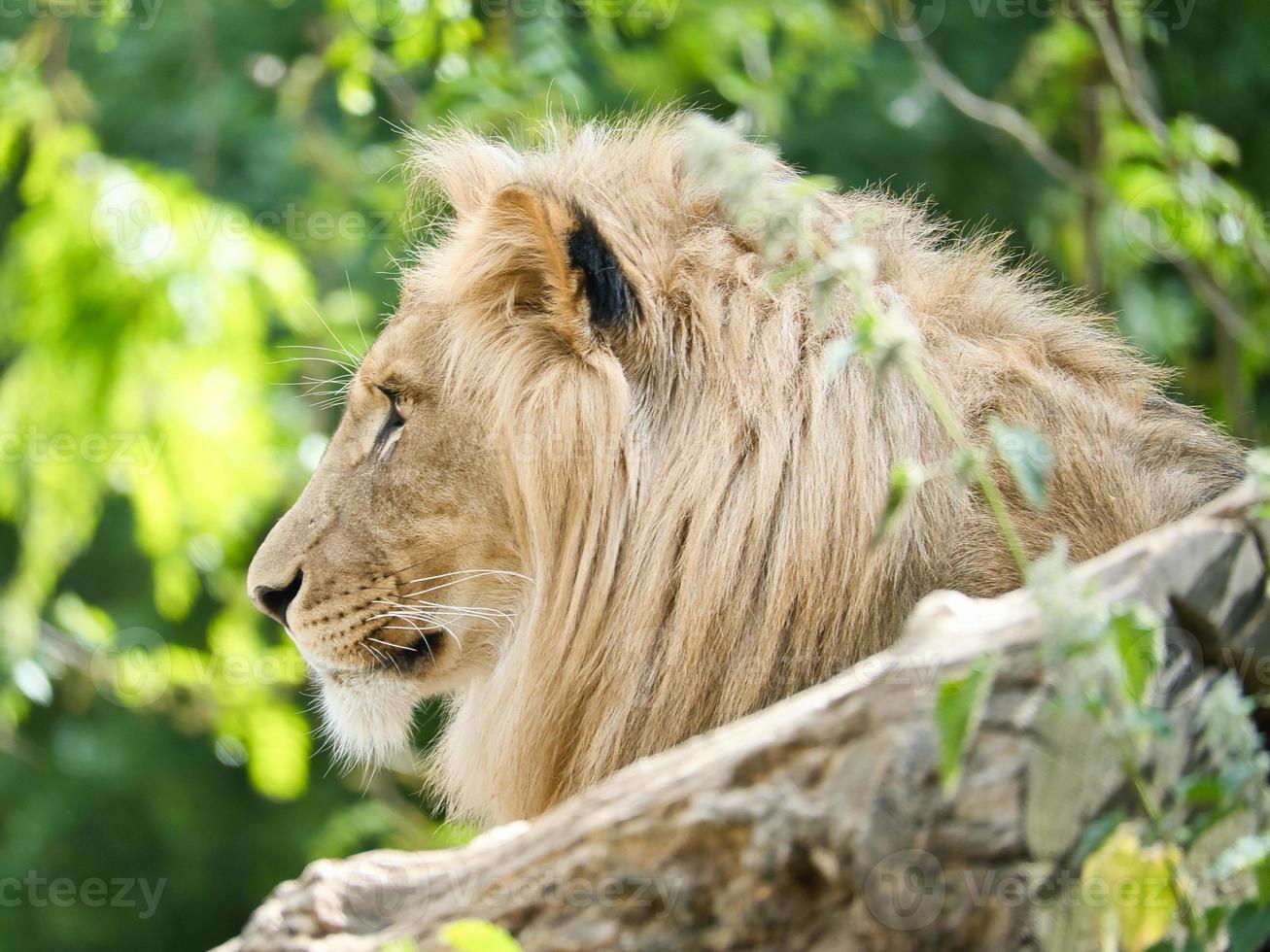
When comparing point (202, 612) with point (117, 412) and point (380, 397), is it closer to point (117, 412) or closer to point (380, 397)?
point (117, 412)

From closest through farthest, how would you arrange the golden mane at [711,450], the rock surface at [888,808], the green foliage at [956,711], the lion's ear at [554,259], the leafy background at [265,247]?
the green foliage at [956,711] < the rock surface at [888,808] < the golden mane at [711,450] < the lion's ear at [554,259] < the leafy background at [265,247]

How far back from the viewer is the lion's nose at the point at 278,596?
3.13 metres

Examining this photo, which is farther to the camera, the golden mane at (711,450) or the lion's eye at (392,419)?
the lion's eye at (392,419)

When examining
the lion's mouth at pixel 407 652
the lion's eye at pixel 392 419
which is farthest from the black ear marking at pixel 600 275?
the lion's mouth at pixel 407 652

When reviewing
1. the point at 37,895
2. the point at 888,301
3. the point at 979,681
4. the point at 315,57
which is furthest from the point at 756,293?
the point at 37,895

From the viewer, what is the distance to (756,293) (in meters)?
2.86

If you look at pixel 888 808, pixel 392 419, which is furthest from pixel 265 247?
pixel 888 808

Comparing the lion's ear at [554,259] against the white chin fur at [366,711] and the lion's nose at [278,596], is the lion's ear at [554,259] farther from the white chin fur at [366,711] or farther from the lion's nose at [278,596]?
the white chin fur at [366,711]

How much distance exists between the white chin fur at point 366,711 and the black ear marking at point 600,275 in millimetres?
879

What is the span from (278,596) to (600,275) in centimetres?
95

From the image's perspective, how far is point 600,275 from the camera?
2.88 meters

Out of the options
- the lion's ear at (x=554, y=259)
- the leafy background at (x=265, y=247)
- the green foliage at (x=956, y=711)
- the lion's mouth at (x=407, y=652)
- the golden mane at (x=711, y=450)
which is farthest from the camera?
the leafy background at (x=265, y=247)

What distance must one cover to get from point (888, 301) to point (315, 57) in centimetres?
522

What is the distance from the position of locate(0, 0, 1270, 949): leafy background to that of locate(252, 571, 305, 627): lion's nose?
32.4 inches
